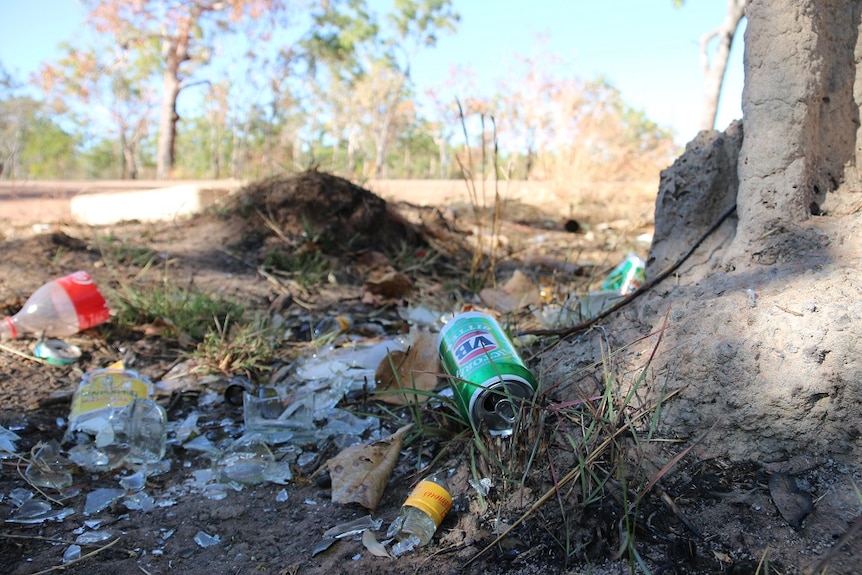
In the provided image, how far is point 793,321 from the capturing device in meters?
1.33

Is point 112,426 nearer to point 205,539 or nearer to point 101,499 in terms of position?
point 101,499

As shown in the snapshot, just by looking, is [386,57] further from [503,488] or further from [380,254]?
[503,488]

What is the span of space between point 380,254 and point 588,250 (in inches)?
A: 75.8

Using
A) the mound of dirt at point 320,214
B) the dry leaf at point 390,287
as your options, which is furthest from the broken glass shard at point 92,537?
the mound of dirt at point 320,214

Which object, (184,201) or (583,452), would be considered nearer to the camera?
(583,452)

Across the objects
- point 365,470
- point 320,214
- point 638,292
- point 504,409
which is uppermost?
point 320,214

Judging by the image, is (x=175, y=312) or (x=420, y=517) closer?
(x=420, y=517)

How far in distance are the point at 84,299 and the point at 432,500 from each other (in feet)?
6.33

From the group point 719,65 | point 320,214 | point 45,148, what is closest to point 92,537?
point 320,214

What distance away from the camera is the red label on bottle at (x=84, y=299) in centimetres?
254

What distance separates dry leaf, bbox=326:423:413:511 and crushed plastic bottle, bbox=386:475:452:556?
0.15 meters

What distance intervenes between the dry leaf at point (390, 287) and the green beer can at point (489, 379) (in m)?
1.76

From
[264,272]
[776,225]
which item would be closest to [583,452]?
[776,225]

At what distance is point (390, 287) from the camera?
3400 mm
